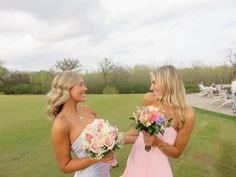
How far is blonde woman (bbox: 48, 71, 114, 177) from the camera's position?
3424 mm

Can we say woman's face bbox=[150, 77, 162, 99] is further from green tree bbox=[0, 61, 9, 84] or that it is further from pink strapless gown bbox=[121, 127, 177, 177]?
green tree bbox=[0, 61, 9, 84]

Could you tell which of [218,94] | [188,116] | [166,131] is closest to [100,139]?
[166,131]

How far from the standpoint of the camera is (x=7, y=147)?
10641 mm

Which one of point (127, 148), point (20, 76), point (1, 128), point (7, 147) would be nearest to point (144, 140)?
point (127, 148)

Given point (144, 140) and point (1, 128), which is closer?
point (144, 140)

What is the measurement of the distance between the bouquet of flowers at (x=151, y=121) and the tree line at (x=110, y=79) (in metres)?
40.1

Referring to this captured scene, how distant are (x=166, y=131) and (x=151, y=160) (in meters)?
0.33

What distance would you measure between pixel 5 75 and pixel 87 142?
51.7 m

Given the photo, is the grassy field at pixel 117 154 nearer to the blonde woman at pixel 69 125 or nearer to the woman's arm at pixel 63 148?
the blonde woman at pixel 69 125

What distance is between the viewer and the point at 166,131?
3721 millimetres

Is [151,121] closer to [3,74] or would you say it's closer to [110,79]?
[110,79]

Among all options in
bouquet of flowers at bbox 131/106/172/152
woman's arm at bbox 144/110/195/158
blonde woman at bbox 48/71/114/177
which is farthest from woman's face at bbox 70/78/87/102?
woman's arm at bbox 144/110/195/158

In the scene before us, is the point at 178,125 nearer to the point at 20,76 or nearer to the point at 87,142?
the point at 87,142

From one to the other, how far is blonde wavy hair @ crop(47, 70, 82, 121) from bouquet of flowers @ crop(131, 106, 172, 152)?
0.65m
